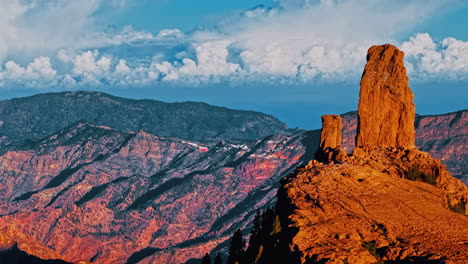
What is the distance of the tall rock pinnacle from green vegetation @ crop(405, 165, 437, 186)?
1610cm

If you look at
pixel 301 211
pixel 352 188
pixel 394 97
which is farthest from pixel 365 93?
pixel 301 211

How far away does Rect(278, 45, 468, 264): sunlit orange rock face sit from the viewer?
89938 millimetres

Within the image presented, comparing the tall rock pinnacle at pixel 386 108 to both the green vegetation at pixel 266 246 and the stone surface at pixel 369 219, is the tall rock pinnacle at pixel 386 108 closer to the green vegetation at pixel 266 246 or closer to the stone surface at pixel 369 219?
the stone surface at pixel 369 219

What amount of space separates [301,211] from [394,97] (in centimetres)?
4547

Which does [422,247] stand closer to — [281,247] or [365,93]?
[281,247]

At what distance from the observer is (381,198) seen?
4235 inches

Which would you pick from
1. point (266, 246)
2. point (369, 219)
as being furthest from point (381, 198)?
point (266, 246)

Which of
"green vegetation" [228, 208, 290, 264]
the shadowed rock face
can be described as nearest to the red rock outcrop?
the shadowed rock face

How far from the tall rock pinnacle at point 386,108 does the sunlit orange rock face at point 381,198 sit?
166mm

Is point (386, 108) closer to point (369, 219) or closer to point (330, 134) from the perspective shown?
point (330, 134)

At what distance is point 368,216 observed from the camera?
334ft

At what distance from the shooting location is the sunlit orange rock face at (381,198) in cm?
8994

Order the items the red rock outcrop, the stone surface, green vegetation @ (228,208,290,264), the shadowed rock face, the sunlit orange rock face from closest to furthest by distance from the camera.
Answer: the stone surface
the sunlit orange rock face
green vegetation @ (228,208,290,264)
the red rock outcrop
the shadowed rock face

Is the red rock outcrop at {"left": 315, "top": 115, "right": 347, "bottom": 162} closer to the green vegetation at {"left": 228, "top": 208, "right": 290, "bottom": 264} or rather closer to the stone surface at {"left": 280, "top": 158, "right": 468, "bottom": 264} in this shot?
the green vegetation at {"left": 228, "top": 208, "right": 290, "bottom": 264}
